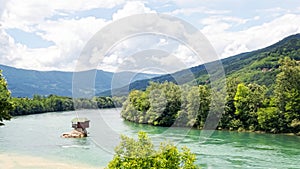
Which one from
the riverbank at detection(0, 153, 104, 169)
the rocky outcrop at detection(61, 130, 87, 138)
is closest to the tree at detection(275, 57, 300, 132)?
the rocky outcrop at detection(61, 130, 87, 138)

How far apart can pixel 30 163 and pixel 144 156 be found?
1669 cm

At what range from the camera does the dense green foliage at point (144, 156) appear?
9547 mm

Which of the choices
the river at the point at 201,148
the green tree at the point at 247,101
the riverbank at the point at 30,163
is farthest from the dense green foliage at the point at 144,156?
the green tree at the point at 247,101

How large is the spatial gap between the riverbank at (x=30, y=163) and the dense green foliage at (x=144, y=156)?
12478 mm

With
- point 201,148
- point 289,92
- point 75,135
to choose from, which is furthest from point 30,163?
point 289,92

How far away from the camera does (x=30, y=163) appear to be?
2459 centimetres

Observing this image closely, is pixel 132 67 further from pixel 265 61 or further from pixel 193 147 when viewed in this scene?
pixel 265 61

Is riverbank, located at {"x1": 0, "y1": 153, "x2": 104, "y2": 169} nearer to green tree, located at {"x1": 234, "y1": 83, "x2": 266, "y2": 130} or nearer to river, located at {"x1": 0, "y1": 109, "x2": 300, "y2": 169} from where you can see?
river, located at {"x1": 0, "y1": 109, "x2": 300, "y2": 169}

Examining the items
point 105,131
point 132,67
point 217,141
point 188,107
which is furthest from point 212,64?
point 217,141

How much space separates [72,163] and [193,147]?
30.1ft

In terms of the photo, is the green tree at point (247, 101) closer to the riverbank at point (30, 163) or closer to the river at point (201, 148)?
the river at point (201, 148)

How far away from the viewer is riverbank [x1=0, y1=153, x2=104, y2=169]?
23359mm

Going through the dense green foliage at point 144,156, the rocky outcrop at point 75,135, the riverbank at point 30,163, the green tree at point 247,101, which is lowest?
the riverbank at point 30,163

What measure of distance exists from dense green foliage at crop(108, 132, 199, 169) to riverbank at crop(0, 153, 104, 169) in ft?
40.9
